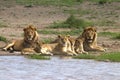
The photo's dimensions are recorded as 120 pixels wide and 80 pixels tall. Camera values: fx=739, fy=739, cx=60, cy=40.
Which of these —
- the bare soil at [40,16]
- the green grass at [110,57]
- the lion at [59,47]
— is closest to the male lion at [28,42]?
the lion at [59,47]

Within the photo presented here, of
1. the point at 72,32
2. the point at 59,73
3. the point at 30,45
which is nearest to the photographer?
the point at 59,73

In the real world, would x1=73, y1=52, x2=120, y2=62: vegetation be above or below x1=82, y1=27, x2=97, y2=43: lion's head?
below

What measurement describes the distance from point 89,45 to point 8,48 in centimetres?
210

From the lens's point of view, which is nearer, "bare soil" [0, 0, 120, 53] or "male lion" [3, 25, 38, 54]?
"male lion" [3, 25, 38, 54]

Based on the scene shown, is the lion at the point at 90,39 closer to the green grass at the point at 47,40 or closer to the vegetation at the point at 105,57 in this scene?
the vegetation at the point at 105,57

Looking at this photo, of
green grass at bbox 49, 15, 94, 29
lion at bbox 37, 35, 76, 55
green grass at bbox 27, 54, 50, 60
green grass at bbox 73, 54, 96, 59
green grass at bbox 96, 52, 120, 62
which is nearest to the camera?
green grass at bbox 96, 52, 120, 62

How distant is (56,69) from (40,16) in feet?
37.9

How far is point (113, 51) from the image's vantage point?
18.7m

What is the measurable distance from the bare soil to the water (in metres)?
4.10

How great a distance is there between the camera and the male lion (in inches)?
728

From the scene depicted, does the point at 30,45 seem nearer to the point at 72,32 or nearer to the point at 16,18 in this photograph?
the point at 72,32

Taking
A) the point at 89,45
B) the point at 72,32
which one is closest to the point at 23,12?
the point at 72,32

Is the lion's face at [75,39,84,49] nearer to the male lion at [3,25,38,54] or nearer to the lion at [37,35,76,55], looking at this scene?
the lion at [37,35,76,55]

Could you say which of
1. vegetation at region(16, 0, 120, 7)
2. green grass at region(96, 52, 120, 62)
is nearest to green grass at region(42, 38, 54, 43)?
green grass at region(96, 52, 120, 62)
